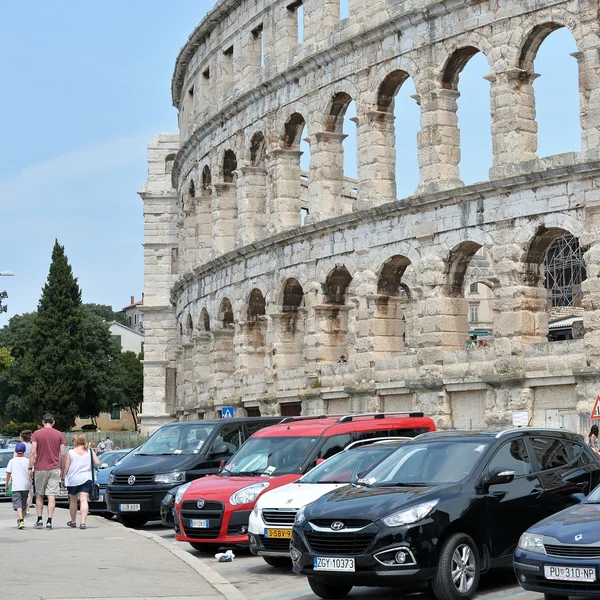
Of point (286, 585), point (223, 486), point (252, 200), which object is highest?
point (252, 200)

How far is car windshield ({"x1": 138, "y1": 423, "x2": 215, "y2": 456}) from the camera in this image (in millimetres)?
20469

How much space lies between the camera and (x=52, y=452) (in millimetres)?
19188

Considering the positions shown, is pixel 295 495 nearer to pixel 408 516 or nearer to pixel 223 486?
pixel 223 486

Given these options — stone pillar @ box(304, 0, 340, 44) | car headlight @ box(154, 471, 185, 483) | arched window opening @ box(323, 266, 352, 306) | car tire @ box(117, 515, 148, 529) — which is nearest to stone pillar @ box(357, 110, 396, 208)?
arched window opening @ box(323, 266, 352, 306)

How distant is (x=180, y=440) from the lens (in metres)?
20.8

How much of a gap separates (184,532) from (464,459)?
4.93 m

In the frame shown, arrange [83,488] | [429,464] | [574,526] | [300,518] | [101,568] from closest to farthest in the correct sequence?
[574,526] → [300,518] → [429,464] → [101,568] → [83,488]

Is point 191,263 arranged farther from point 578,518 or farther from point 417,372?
point 578,518

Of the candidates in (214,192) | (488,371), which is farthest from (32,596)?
(214,192)

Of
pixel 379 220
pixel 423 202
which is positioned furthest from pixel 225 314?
pixel 423 202

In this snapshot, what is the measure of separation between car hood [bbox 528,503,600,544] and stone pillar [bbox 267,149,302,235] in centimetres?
2354

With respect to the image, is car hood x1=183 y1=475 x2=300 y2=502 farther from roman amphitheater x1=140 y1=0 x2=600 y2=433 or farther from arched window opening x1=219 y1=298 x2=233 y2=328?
arched window opening x1=219 y1=298 x2=233 y2=328

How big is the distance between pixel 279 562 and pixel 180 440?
6230mm

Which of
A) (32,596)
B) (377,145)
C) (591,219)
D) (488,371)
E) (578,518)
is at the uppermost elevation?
(377,145)
